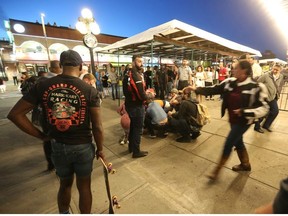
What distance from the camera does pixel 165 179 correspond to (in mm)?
2611

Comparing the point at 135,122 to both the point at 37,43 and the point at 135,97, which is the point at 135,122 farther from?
the point at 37,43

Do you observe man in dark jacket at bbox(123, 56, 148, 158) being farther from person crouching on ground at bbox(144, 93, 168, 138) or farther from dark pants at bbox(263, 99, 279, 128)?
dark pants at bbox(263, 99, 279, 128)

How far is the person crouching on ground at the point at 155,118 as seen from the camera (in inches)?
154

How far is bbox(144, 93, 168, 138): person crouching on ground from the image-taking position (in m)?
3.90

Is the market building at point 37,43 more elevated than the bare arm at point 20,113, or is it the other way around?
the market building at point 37,43

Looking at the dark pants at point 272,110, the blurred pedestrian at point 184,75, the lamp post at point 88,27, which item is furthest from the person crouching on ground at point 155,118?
the lamp post at point 88,27

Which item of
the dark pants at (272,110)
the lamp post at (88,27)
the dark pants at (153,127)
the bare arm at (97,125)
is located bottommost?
the dark pants at (153,127)

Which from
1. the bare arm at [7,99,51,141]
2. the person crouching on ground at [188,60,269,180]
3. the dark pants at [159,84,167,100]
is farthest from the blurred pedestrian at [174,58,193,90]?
the bare arm at [7,99,51,141]

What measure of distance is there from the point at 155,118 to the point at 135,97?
43.6 inches

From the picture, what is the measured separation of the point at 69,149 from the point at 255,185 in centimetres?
263

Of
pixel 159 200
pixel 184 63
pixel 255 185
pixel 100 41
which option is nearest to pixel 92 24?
pixel 184 63

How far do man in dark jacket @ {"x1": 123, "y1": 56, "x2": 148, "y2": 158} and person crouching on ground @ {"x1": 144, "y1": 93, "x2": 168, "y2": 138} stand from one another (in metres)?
0.77

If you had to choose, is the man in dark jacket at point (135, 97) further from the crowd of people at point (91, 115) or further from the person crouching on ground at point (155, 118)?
the person crouching on ground at point (155, 118)

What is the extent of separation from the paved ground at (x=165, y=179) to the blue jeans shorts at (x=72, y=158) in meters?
0.83
